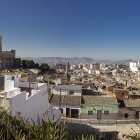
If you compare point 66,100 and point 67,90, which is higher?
point 67,90

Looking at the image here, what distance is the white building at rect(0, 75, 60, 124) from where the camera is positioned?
1608cm

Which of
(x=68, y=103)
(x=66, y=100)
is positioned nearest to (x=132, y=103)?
(x=68, y=103)

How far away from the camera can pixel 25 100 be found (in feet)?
59.8

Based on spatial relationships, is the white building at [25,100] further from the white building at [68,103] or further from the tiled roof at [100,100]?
the tiled roof at [100,100]

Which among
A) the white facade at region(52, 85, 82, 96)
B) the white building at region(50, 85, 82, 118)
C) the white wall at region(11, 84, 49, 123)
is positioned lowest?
the white building at region(50, 85, 82, 118)

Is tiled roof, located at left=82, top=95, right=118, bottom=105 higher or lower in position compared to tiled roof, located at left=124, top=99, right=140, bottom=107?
higher

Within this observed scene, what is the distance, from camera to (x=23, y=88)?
24.1 meters

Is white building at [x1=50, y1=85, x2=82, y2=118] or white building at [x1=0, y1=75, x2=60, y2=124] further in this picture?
white building at [x1=50, y1=85, x2=82, y2=118]

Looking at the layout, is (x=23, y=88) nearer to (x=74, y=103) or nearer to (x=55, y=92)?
(x=74, y=103)

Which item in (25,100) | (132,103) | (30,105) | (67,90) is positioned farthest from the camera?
(67,90)

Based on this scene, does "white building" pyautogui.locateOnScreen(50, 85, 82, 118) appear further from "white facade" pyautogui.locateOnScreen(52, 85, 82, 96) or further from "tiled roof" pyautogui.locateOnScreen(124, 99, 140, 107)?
"tiled roof" pyautogui.locateOnScreen(124, 99, 140, 107)

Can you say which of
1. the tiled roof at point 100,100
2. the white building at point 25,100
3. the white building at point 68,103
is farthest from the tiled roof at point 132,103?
the white building at point 25,100

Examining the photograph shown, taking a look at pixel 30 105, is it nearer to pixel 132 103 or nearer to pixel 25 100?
pixel 25 100

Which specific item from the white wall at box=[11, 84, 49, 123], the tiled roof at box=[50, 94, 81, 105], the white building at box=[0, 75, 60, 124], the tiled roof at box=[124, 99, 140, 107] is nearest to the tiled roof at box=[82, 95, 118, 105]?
the tiled roof at box=[50, 94, 81, 105]
